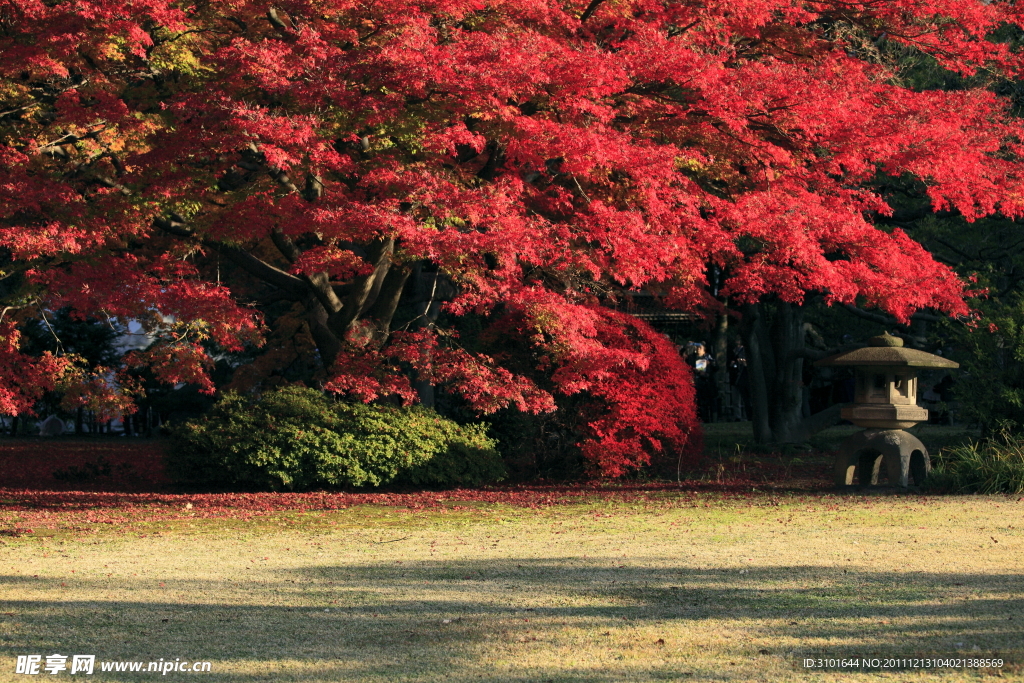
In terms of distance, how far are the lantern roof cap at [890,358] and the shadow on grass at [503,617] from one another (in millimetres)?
6571

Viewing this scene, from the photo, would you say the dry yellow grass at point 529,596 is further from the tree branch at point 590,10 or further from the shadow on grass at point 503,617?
the tree branch at point 590,10

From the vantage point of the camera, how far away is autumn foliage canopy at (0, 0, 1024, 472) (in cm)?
1366

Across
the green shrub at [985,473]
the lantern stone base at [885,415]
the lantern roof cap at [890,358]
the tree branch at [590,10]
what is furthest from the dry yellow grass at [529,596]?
the tree branch at [590,10]

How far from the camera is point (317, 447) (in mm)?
15492

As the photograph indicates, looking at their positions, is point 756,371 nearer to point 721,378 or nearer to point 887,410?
point 887,410

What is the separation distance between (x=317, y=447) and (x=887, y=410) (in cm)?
808

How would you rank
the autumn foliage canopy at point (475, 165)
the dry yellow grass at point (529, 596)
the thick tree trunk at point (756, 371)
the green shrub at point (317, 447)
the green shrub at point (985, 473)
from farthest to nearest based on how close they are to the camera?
the thick tree trunk at point (756, 371) → the green shrub at point (317, 447) → the green shrub at point (985, 473) → the autumn foliage canopy at point (475, 165) → the dry yellow grass at point (529, 596)

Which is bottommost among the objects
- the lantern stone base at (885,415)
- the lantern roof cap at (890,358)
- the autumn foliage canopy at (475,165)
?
the lantern stone base at (885,415)

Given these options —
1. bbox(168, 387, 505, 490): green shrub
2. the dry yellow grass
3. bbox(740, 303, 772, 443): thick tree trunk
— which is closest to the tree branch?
bbox(168, 387, 505, 490): green shrub

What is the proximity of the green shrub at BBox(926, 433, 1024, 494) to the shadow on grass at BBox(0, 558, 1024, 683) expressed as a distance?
5.89 metres

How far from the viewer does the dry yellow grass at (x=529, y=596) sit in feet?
20.3

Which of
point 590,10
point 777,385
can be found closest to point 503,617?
point 590,10

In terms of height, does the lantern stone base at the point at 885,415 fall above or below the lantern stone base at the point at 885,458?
above

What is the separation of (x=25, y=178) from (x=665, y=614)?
11167 mm
